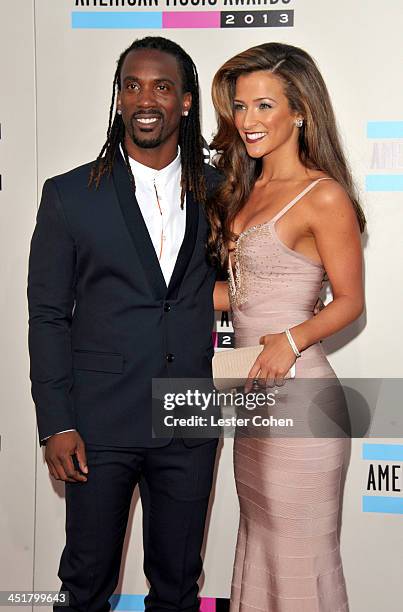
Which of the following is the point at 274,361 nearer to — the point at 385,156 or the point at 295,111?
the point at 295,111

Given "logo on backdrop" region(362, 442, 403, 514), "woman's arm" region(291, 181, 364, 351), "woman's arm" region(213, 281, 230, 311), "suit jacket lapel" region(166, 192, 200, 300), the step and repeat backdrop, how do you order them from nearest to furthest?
"woman's arm" region(291, 181, 364, 351) → "suit jacket lapel" region(166, 192, 200, 300) → "woman's arm" region(213, 281, 230, 311) → the step and repeat backdrop → "logo on backdrop" region(362, 442, 403, 514)

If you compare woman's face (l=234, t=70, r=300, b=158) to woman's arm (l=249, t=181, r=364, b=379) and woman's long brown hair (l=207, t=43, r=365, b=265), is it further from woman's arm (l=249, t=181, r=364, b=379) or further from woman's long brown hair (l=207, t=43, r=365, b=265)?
woman's arm (l=249, t=181, r=364, b=379)

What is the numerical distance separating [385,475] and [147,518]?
954mm

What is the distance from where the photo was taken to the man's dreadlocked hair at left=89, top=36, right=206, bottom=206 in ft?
7.20

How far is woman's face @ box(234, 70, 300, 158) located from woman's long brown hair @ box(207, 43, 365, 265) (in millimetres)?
19

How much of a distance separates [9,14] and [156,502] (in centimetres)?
168

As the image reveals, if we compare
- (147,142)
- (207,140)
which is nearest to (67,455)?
(147,142)

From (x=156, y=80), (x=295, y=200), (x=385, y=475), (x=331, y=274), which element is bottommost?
(x=385, y=475)

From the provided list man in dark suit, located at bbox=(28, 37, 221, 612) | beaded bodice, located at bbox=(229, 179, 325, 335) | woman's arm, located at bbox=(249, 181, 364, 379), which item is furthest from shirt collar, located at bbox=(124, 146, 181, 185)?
woman's arm, located at bbox=(249, 181, 364, 379)

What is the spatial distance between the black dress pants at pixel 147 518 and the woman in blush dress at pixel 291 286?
148 millimetres

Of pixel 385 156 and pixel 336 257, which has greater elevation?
pixel 385 156

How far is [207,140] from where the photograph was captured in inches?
110

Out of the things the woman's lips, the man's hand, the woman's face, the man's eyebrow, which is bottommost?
the man's hand
